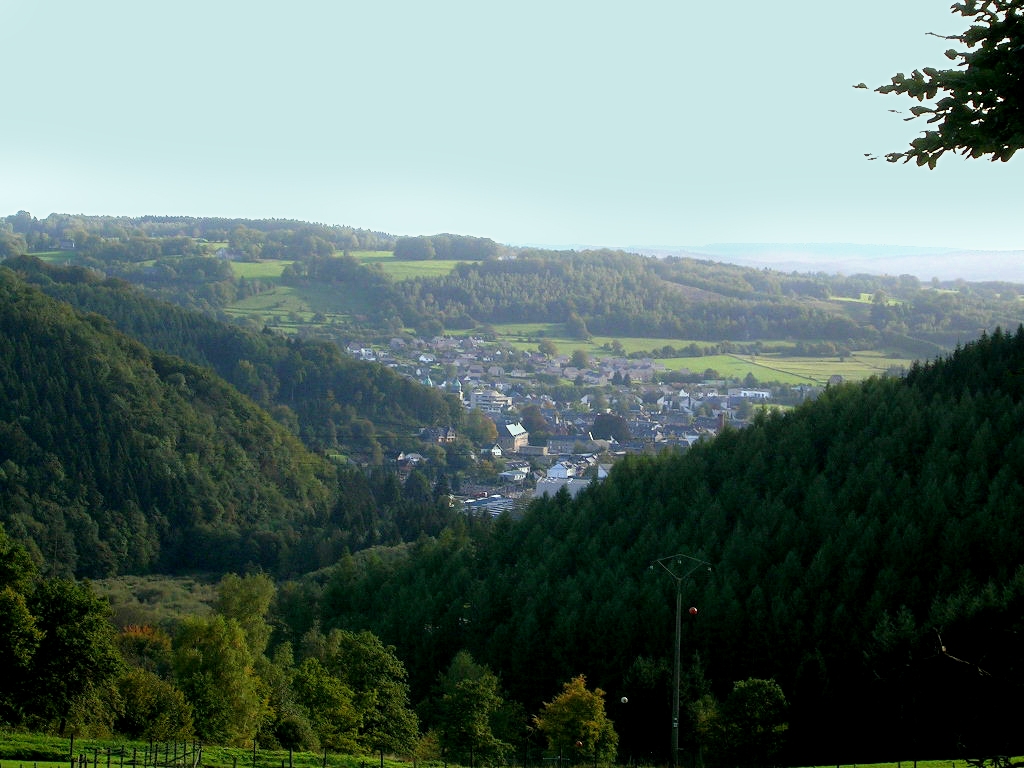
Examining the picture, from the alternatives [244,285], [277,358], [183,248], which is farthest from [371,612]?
[183,248]

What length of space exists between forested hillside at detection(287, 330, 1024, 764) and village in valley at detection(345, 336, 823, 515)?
26.2 m

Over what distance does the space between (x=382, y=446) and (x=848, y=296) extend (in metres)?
67.7

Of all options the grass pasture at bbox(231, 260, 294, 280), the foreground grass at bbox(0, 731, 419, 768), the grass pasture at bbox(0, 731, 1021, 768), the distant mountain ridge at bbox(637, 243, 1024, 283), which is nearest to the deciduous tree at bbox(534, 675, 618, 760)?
the grass pasture at bbox(0, 731, 1021, 768)

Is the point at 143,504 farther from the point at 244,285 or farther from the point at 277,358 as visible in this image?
the point at 244,285

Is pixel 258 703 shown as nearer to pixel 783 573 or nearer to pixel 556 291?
pixel 783 573

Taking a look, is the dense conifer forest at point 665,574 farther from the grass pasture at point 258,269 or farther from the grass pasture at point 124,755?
the grass pasture at point 258,269

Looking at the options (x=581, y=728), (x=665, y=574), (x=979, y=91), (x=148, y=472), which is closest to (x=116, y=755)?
(x=581, y=728)

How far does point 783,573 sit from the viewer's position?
27.4 m

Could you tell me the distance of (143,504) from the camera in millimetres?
58719

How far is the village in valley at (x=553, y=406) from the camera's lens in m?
77.7

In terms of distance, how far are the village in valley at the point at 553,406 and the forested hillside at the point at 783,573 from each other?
86.1 ft

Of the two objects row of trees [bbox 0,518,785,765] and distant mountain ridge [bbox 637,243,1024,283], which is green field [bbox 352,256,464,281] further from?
row of trees [bbox 0,518,785,765]

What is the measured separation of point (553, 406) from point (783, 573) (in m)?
72.9

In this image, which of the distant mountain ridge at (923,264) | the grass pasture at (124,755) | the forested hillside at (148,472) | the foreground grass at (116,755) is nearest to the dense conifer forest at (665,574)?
the forested hillside at (148,472)
